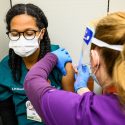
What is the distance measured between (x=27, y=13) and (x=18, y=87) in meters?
0.53

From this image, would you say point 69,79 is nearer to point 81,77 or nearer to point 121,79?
point 81,77

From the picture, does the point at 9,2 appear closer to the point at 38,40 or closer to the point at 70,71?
the point at 38,40

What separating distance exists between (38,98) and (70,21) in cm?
109

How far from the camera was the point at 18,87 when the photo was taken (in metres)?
1.85

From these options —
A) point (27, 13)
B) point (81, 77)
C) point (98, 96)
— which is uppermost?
point (27, 13)

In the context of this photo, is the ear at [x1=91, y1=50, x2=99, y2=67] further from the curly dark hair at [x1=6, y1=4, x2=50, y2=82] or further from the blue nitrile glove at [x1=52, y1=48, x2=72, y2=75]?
the curly dark hair at [x1=6, y1=4, x2=50, y2=82]

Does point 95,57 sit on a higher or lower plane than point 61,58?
higher

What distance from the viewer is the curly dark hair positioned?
70.4 inches

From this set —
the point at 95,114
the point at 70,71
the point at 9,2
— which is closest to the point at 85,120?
the point at 95,114

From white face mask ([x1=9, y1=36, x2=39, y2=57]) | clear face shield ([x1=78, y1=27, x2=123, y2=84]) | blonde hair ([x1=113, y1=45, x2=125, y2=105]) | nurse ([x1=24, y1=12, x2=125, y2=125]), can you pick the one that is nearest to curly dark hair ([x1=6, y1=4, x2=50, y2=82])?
white face mask ([x1=9, y1=36, x2=39, y2=57])

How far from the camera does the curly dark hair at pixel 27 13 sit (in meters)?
1.79

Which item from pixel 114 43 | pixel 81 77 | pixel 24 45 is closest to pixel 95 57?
pixel 114 43

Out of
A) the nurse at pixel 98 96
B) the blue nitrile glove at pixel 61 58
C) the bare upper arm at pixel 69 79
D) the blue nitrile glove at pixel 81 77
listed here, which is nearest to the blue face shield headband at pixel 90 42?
the nurse at pixel 98 96

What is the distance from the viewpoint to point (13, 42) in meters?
1.76
